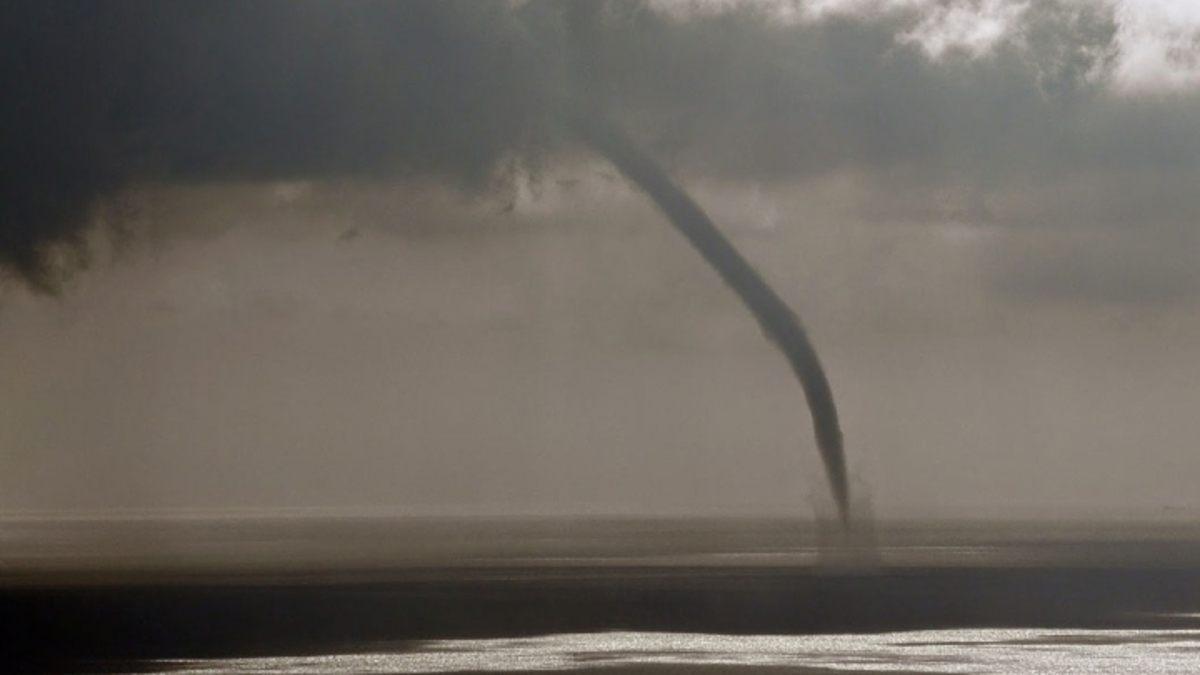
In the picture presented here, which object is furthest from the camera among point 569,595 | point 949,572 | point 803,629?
point 949,572

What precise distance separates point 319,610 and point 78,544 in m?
90.9

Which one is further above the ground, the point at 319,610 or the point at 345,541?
the point at 345,541

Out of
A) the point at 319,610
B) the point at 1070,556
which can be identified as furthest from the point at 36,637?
the point at 1070,556

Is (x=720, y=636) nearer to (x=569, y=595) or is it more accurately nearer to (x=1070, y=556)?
(x=569, y=595)

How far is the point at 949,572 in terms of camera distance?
74.6m

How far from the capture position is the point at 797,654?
3656cm

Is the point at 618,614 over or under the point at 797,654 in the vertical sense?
over

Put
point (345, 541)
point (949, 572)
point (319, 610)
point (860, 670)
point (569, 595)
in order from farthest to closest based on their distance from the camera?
point (345, 541), point (949, 572), point (569, 595), point (319, 610), point (860, 670)

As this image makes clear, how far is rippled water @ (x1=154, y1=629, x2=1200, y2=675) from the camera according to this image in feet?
110

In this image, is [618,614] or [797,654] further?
[618,614]

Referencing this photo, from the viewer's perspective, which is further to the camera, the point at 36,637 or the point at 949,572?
the point at 949,572

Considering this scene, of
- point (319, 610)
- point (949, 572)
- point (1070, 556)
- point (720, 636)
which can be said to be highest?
point (1070, 556)

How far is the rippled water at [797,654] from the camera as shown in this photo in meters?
33.6

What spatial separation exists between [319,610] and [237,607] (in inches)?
151
